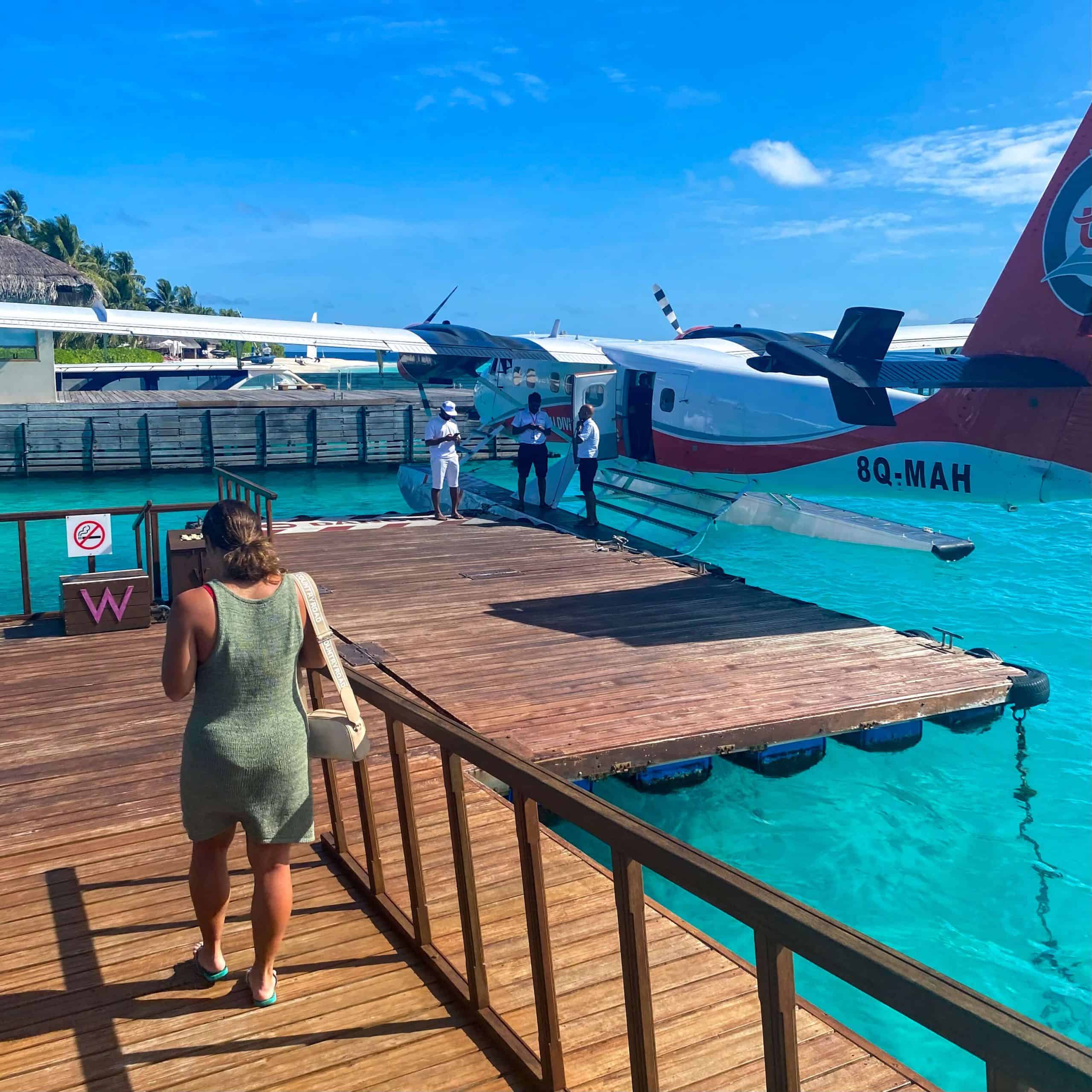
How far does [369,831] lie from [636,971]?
1843 millimetres

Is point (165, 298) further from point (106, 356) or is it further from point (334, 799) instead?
point (334, 799)

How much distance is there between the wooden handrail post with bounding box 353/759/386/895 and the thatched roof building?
Result: 4295 cm

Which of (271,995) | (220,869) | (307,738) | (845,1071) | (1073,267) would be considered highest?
(1073,267)

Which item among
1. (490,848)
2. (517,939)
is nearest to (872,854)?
(490,848)

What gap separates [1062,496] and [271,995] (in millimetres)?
9805

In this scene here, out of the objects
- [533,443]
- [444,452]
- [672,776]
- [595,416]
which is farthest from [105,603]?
[595,416]

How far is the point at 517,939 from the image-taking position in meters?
3.76

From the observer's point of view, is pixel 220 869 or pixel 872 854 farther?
pixel 872 854

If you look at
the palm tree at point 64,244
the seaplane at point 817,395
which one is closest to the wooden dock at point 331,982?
the seaplane at point 817,395

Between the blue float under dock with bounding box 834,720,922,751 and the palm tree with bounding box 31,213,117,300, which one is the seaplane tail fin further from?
the palm tree with bounding box 31,213,117,300

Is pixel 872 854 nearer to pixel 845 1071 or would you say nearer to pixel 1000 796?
pixel 1000 796

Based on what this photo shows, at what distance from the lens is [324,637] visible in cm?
312

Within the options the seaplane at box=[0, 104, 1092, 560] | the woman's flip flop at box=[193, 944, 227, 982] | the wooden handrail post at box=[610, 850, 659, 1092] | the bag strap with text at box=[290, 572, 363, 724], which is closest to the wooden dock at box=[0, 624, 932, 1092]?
the woman's flip flop at box=[193, 944, 227, 982]

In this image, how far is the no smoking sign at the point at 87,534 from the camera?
8539 mm
